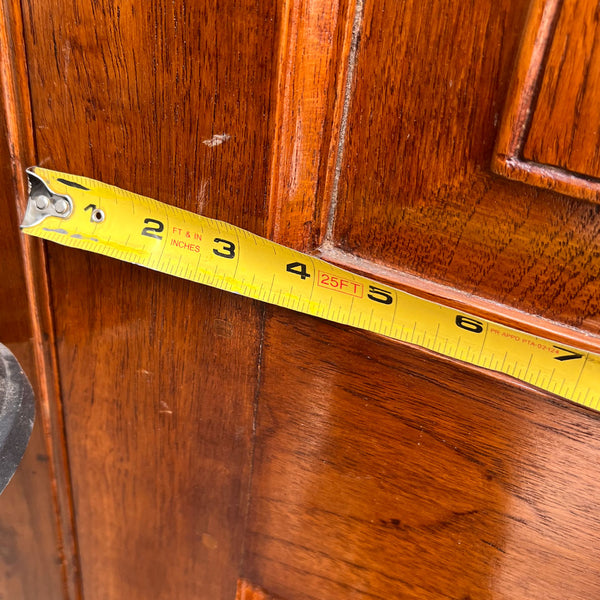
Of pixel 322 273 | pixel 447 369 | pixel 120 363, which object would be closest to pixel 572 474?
pixel 447 369

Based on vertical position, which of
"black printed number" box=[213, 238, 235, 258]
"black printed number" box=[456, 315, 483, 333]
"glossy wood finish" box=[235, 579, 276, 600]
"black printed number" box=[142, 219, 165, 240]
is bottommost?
"glossy wood finish" box=[235, 579, 276, 600]

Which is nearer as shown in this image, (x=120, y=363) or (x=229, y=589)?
(x=120, y=363)

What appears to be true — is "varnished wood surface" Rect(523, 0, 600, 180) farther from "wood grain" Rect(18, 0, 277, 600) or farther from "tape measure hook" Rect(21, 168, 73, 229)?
"tape measure hook" Rect(21, 168, 73, 229)

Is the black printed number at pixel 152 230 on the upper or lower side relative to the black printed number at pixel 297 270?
upper

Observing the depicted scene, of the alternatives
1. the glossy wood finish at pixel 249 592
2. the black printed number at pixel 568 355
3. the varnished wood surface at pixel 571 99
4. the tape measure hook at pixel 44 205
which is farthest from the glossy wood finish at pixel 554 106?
the glossy wood finish at pixel 249 592

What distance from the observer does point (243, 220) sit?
0.64 metres

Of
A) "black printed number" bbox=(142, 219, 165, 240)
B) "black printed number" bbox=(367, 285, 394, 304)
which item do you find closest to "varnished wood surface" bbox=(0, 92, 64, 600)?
"black printed number" bbox=(142, 219, 165, 240)

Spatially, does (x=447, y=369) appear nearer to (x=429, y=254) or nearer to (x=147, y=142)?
(x=429, y=254)

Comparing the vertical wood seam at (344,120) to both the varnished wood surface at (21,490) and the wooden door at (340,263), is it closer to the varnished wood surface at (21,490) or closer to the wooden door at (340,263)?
the wooden door at (340,263)

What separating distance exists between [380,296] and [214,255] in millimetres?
171

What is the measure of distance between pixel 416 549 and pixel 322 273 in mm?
Result: 344

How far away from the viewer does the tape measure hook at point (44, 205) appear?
2.12 ft

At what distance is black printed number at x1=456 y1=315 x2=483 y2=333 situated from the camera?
0.60 m

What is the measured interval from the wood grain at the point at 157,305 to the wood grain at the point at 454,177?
0.10m
